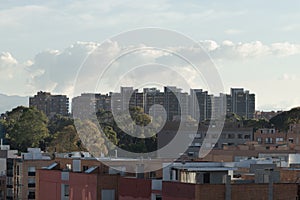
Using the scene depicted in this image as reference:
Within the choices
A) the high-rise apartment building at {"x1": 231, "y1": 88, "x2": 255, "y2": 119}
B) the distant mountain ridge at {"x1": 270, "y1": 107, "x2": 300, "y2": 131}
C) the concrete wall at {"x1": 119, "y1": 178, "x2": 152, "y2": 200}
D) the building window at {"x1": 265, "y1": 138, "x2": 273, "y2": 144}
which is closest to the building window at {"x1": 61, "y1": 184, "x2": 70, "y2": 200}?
the concrete wall at {"x1": 119, "y1": 178, "x2": 152, "y2": 200}

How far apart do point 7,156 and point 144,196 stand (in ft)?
152

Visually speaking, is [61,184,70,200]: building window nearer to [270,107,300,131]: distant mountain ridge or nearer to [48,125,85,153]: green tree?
[48,125,85,153]: green tree

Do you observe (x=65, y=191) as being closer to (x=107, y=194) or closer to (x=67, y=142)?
(x=107, y=194)

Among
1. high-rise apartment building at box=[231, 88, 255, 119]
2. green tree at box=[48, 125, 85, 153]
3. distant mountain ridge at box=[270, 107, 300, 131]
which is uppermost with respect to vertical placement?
high-rise apartment building at box=[231, 88, 255, 119]

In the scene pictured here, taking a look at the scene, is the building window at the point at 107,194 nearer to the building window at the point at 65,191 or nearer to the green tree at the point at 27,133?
the building window at the point at 65,191

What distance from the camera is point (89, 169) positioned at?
51.1 m

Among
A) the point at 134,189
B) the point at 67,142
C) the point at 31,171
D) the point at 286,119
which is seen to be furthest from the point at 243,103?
the point at 134,189

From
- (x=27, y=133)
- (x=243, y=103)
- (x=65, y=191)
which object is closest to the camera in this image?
(x=65, y=191)

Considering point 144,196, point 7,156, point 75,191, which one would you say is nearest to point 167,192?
point 144,196

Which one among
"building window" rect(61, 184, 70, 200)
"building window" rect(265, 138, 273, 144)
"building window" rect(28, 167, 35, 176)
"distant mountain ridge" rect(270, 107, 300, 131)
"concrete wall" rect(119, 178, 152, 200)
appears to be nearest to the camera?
"concrete wall" rect(119, 178, 152, 200)

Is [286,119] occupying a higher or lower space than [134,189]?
higher

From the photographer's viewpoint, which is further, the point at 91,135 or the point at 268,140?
the point at 268,140

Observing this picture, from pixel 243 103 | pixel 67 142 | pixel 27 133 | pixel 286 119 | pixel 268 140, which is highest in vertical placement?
pixel 243 103

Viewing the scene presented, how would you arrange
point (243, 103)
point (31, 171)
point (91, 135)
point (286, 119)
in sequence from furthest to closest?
point (243, 103)
point (286, 119)
point (91, 135)
point (31, 171)
